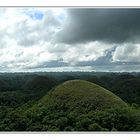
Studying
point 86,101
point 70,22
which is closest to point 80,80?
point 86,101

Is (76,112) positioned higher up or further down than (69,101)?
further down

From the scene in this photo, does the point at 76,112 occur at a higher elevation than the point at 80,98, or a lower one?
lower

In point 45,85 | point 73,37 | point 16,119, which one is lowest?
point 16,119

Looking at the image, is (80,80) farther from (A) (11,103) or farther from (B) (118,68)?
(A) (11,103)

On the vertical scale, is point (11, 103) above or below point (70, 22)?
below
